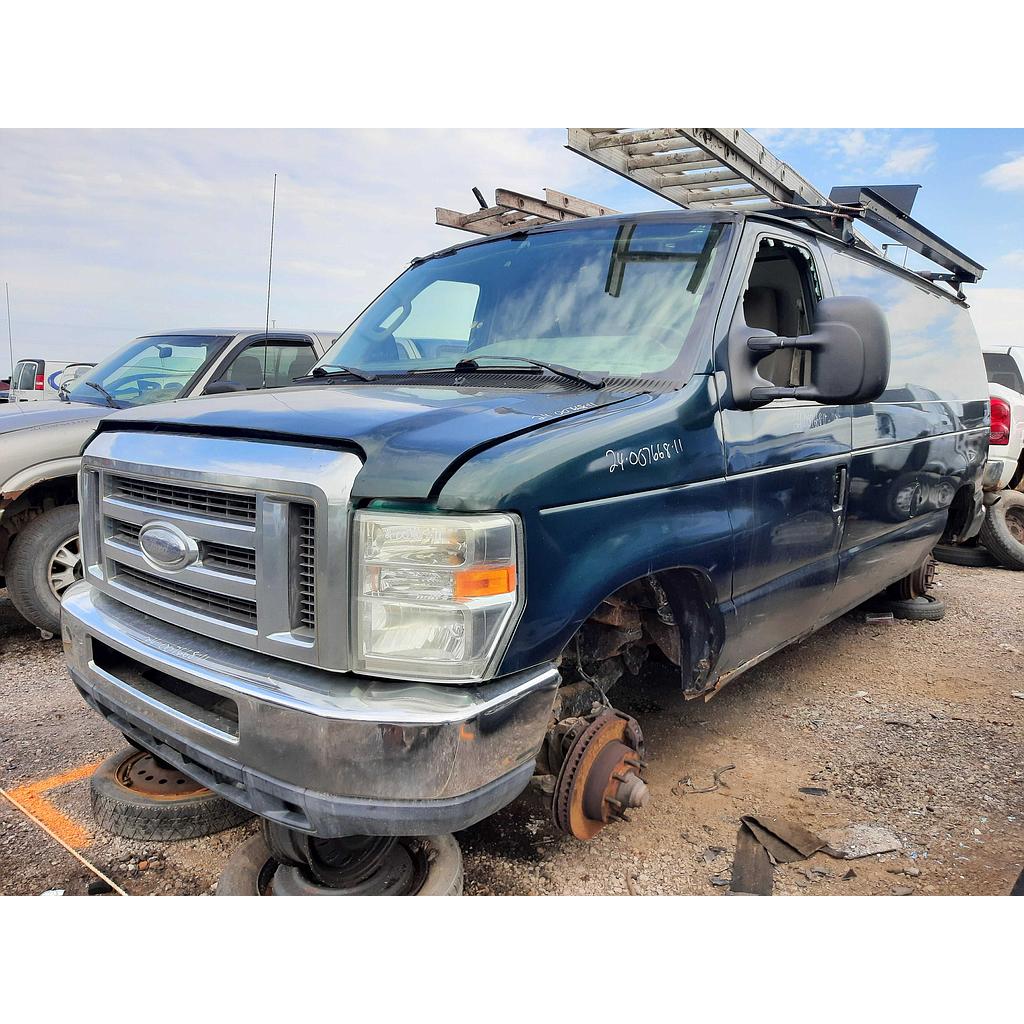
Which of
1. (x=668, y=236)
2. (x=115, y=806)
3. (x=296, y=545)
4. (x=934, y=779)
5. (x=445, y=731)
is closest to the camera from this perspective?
(x=445, y=731)

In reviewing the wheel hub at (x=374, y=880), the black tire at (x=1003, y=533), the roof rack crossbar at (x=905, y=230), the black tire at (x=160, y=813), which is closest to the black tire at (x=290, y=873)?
the wheel hub at (x=374, y=880)

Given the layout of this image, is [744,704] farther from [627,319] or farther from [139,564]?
[139,564]

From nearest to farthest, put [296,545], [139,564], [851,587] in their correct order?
1. [296,545]
2. [139,564]
3. [851,587]

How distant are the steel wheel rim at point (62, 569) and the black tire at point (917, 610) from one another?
18.4 ft

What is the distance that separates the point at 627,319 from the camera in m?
2.87

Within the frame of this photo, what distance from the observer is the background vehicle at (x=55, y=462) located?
450cm

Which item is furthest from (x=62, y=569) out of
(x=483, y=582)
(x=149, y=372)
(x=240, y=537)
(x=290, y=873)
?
(x=483, y=582)

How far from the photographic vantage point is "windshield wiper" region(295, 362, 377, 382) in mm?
3072

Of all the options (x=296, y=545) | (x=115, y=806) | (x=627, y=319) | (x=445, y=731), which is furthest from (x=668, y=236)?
(x=115, y=806)

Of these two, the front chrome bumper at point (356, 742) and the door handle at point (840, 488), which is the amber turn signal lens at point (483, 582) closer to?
the front chrome bumper at point (356, 742)

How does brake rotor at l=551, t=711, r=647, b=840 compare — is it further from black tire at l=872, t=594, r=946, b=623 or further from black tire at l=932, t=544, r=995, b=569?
black tire at l=932, t=544, r=995, b=569

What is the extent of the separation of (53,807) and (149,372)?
11.5ft

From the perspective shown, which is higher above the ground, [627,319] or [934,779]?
[627,319]

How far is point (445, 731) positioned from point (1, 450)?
3.85 m
